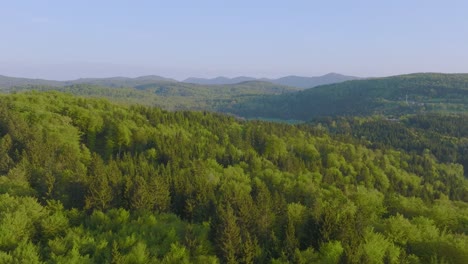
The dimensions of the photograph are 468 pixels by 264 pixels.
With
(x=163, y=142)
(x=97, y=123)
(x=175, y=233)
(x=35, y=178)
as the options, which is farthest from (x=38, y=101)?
(x=175, y=233)

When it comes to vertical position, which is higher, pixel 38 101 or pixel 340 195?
pixel 38 101

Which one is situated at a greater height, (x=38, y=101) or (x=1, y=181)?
(x=38, y=101)

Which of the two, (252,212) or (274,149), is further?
(274,149)

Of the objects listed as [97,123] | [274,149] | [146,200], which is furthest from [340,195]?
[97,123]

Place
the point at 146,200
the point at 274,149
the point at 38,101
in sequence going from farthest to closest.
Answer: the point at 274,149
the point at 38,101
the point at 146,200

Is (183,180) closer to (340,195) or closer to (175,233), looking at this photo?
(175,233)

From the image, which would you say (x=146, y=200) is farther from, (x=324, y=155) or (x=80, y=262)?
(x=324, y=155)

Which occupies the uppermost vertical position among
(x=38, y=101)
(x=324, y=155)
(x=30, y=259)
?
(x=38, y=101)

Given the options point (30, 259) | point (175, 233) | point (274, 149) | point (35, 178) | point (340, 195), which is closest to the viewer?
point (30, 259)

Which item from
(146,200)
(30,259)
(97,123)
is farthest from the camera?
(97,123)
